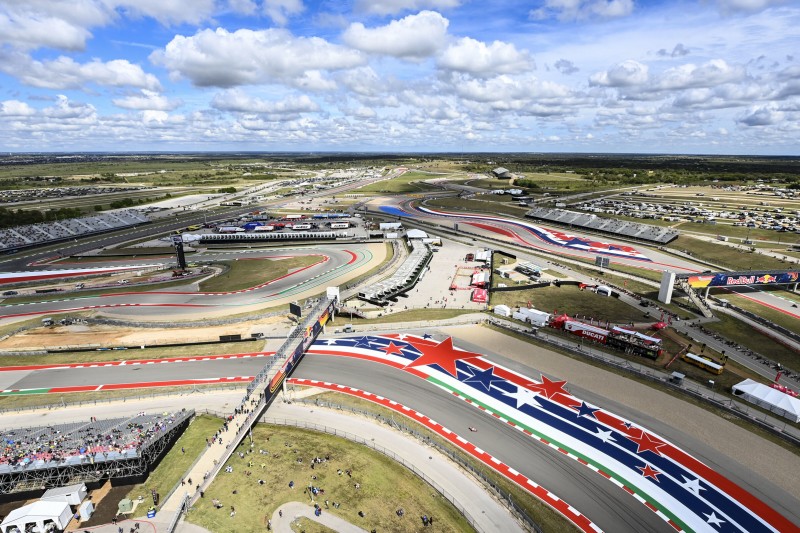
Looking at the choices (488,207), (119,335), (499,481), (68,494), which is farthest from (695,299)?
(488,207)

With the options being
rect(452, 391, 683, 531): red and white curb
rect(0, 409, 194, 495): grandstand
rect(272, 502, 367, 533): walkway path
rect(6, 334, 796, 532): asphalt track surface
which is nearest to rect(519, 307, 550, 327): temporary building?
rect(6, 334, 796, 532): asphalt track surface

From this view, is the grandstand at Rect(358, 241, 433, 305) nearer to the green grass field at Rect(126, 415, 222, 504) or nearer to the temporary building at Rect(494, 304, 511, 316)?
the temporary building at Rect(494, 304, 511, 316)

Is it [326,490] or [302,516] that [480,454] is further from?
[302,516]

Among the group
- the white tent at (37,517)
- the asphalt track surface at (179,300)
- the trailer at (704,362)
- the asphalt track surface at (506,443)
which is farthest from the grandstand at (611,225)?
the white tent at (37,517)

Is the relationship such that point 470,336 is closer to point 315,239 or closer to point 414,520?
point 414,520

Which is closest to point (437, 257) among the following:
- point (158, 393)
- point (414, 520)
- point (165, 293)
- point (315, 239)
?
point (315, 239)

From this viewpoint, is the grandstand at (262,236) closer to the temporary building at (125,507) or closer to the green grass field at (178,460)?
the green grass field at (178,460)

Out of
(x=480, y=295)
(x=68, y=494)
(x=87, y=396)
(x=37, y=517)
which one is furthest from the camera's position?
(x=480, y=295)
